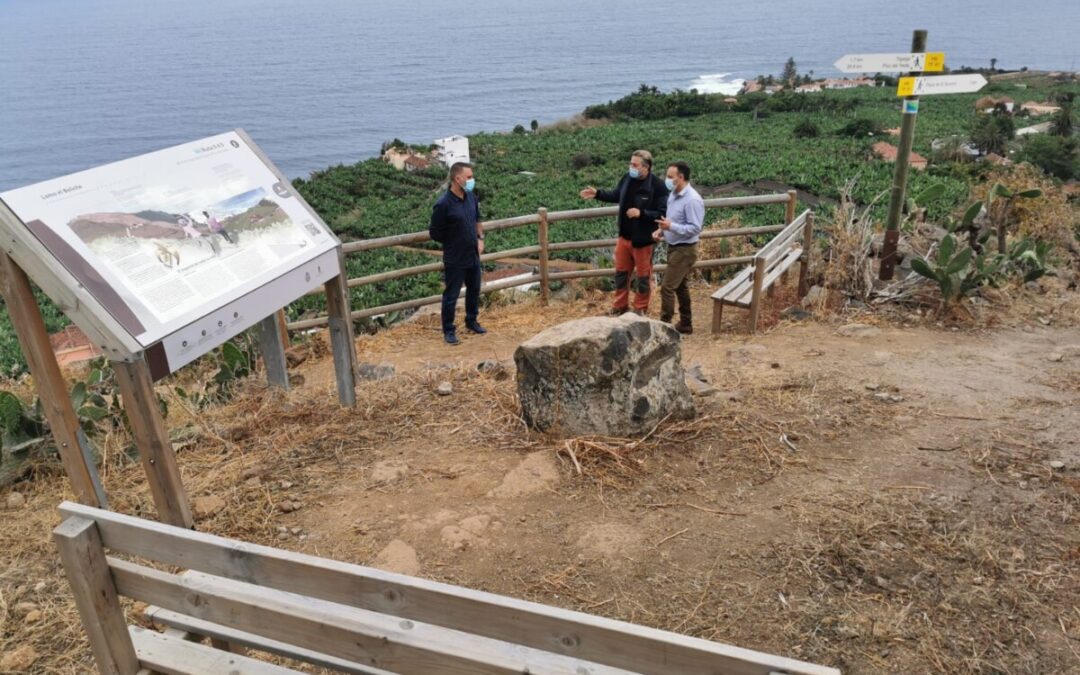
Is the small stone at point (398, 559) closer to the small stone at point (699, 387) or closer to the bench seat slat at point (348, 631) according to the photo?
the bench seat slat at point (348, 631)

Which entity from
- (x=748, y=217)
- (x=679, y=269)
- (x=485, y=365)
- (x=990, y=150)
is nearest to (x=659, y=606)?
(x=485, y=365)

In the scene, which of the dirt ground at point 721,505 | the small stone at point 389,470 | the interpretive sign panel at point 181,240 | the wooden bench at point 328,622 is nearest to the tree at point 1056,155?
the dirt ground at point 721,505

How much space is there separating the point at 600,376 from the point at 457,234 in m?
2.77

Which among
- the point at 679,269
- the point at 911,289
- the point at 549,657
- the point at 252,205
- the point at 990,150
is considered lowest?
the point at 990,150

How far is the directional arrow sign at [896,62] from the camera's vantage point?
6387 millimetres

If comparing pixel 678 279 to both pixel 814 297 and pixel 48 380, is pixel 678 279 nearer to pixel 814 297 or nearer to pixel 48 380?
pixel 814 297

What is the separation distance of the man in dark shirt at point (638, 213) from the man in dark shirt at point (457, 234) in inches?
39.6

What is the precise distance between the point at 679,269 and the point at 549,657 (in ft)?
16.8

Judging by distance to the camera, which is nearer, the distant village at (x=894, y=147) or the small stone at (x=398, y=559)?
the small stone at (x=398, y=559)

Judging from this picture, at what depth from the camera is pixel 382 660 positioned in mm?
2094

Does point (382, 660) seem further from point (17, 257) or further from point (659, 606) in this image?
point (17, 257)

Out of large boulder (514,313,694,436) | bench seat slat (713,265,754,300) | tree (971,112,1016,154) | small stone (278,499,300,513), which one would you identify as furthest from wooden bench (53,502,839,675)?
tree (971,112,1016,154)

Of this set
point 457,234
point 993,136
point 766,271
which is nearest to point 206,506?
point 457,234

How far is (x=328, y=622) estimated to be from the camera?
7.03ft
